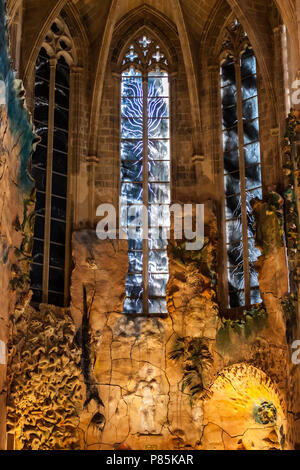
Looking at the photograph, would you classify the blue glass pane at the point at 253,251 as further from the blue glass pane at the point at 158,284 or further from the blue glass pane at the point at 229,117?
the blue glass pane at the point at 229,117

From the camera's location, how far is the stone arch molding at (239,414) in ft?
65.1

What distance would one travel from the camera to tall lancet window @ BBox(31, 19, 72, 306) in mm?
20781

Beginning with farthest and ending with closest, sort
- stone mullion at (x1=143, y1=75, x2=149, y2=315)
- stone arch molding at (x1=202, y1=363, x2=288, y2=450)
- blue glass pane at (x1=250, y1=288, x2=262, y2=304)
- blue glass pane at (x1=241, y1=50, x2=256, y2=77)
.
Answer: blue glass pane at (x1=241, y1=50, x2=256, y2=77)
stone mullion at (x1=143, y1=75, x2=149, y2=315)
blue glass pane at (x1=250, y1=288, x2=262, y2=304)
stone arch molding at (x1=202, y1=363, x2=288, y2=450)

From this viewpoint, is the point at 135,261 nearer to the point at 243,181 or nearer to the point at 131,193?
the point at 131,193

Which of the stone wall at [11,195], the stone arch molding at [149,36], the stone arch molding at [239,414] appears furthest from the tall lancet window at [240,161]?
the stone wall at [11,195]

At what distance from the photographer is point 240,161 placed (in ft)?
70.4

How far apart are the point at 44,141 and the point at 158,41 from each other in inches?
125

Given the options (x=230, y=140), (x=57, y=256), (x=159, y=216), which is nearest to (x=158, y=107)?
(x=230, y=140)

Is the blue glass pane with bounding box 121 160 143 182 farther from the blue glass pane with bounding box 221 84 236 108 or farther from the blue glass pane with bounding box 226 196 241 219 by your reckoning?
the blue glass pane with bounding box 221 84 236 108

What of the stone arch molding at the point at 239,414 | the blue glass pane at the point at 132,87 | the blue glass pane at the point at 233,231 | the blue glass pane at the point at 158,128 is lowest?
the stone arch molding at the point at 239,414

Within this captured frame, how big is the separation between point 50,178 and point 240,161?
3.57m

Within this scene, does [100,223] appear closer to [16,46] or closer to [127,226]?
[127,226]

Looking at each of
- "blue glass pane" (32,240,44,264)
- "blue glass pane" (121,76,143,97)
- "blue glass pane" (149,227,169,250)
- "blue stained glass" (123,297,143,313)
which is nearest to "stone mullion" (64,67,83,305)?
"blue glass pane" (32,240,44,264)

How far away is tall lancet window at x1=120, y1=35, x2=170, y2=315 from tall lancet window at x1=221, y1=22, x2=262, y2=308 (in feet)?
3.94
